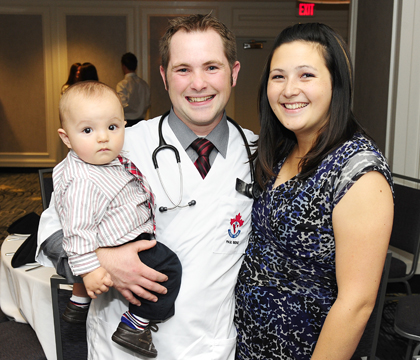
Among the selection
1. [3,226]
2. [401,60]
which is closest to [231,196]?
[401,60]

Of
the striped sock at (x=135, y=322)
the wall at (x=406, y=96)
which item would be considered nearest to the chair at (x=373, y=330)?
the striped sock at (x=135, y=322)

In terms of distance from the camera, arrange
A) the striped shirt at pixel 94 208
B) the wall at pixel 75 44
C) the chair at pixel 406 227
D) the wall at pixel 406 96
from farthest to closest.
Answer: the wall at pixel 75 44 → the wall at pixel 406 96 → the chair at pixel 406 227 → the striped shirt at pixel 94 208

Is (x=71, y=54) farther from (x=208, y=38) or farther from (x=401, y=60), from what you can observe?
(x=208, y=38)

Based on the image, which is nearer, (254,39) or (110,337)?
(110,337)

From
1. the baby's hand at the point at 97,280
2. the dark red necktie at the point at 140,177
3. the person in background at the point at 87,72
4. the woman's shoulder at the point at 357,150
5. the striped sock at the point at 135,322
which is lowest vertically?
A: the striped sock at the point at 135,322

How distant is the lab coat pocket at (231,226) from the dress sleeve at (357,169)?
0.36m

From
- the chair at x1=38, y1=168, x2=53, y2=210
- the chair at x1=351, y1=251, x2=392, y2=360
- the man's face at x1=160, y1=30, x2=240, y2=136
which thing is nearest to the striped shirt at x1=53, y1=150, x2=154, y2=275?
the man's face at x1=160, y1=30, x2=240, y2=136

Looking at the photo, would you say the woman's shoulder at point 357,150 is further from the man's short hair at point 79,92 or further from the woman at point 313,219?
the man's short hair at point 79,92

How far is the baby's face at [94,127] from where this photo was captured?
1.20 m

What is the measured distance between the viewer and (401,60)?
322 centimetres

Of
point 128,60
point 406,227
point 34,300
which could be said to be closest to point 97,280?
point 34,300

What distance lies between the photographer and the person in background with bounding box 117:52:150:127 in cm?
652

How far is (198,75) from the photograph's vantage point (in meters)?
1.40

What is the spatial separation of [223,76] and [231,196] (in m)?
0.42
